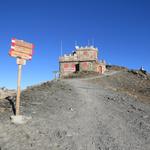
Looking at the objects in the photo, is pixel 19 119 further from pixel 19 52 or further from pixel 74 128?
pixel 19 52

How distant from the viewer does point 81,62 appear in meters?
65.3

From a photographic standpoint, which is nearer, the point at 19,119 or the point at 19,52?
the point at 19,119

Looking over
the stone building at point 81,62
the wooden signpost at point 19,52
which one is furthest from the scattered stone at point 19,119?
the stone building at point 81,62

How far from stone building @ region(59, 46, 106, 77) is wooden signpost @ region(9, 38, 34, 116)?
5084cm

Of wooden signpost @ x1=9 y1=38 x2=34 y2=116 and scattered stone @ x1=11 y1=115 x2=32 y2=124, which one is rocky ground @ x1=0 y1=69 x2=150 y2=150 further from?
wooden signpost @ x1=9 y1=38 x2=34 y2=116

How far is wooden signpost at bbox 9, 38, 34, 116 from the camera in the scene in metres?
12.6

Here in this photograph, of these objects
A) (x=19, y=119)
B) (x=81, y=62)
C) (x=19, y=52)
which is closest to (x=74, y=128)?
(x=19, y=119)

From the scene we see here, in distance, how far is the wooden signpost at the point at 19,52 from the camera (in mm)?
12562

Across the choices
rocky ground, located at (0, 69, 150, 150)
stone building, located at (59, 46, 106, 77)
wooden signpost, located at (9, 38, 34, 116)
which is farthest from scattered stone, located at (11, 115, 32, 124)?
stone building, located at (59, 46, 106, 77)

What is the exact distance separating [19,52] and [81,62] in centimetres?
5272

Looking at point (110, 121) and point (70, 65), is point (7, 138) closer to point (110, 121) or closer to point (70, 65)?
point (110, 121)

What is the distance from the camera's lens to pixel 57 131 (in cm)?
1105

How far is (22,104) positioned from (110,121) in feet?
17.4

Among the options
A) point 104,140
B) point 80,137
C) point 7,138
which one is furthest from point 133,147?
point 7,138
